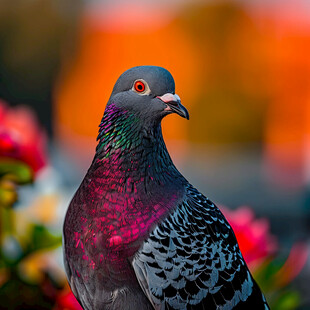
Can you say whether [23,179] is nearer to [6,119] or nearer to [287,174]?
[6,119]

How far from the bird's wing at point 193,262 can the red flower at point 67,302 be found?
1.94 feet

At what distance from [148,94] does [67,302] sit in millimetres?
918

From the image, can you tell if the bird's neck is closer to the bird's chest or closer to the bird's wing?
the bird's chest

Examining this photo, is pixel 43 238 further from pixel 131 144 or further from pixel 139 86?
pixel 139 86

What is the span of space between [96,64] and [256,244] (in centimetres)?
633

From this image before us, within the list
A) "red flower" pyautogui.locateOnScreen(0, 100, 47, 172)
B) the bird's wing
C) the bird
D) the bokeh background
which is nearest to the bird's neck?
the bird

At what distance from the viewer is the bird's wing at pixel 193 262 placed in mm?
1333

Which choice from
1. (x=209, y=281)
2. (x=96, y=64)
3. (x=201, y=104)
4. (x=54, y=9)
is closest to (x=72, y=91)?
(x=96, y=64)

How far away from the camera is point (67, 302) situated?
1877 mm

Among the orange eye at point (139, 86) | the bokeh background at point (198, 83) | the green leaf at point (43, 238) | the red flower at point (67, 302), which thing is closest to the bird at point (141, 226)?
the orange eye at point (139, 86)

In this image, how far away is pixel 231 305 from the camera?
146cm

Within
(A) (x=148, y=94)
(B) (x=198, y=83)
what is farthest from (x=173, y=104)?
(B) (x=198, y=83)

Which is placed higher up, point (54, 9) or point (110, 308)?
point (54, 9)

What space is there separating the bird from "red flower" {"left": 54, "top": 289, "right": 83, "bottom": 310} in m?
0.40
